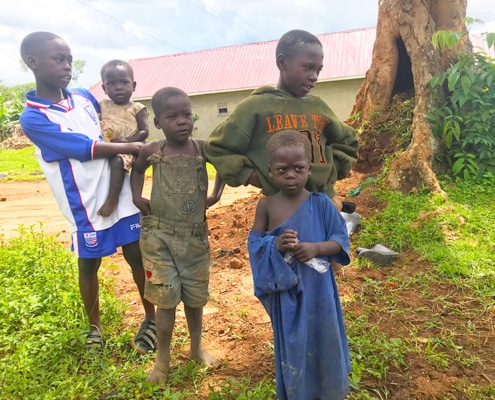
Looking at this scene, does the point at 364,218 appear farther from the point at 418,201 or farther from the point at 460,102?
the point at 460,102

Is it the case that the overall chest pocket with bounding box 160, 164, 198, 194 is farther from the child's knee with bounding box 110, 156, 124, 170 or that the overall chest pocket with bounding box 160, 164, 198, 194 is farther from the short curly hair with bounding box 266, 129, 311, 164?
the short curly hair with bounding box 266, 129, 311, 164

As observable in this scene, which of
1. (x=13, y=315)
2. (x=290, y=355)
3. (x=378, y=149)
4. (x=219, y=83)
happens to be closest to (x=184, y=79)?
(x=219, y=83)

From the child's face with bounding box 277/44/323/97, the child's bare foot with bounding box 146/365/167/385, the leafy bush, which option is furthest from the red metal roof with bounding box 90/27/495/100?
the child's bare foot with bounding box 146/365/167/385

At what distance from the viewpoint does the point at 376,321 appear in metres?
3.01

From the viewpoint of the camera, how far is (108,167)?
8.59ft

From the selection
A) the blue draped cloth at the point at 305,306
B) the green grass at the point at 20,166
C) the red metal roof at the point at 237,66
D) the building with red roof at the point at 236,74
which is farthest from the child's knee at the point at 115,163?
the red metal roof at the point at 237,66

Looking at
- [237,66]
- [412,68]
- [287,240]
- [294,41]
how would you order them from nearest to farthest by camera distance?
1. [287,240]
2. [294,41]
3. [412,68]
4. [237,66]

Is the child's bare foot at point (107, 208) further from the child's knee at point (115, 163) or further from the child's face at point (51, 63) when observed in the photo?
the child's face at point (51, 63)

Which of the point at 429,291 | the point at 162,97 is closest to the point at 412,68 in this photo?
the point at 429,291

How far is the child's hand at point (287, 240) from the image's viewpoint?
175cm

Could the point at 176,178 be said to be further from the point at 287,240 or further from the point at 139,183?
the point at 287,240

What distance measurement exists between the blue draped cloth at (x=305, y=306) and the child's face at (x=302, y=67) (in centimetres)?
55

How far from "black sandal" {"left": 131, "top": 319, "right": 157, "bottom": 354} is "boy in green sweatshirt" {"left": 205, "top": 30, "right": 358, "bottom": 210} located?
1.29 metres

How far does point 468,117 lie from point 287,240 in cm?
460
